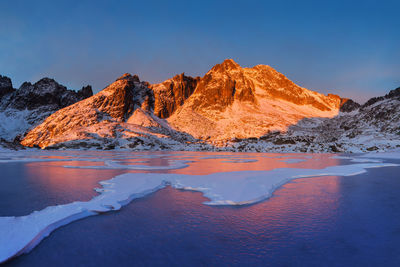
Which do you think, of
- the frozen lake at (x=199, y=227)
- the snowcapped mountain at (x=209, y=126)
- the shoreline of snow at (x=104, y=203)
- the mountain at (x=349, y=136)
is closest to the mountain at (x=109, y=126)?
the snowcapped mountain at (x=209, y=126)

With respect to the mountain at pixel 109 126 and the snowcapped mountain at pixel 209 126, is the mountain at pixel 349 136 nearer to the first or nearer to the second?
the snowcapped mountain at pixel 209 126

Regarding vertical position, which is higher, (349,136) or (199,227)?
(349,136)

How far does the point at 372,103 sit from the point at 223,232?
21215 centimetres

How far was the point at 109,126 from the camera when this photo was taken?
480ft

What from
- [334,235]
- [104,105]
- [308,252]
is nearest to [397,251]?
[334,235]

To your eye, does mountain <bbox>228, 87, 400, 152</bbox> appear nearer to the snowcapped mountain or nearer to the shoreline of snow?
the snowcapped mountain

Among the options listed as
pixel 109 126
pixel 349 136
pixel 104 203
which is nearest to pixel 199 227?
pixel 104 203

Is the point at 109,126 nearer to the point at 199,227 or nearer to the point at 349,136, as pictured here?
the point at 349,136

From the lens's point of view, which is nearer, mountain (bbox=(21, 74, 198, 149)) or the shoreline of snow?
the shoreline of snow

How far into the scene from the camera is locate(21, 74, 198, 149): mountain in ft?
417

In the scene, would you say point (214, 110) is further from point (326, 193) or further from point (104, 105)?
point (326, 193)

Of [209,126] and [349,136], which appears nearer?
[349,136]

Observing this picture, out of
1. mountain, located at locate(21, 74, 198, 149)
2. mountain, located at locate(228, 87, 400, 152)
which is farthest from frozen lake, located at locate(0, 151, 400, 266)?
mountain, located at locate(21, 74, 198, 149)

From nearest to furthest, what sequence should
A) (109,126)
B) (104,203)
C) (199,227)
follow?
(199,227) < (104,203) < (109,126)
